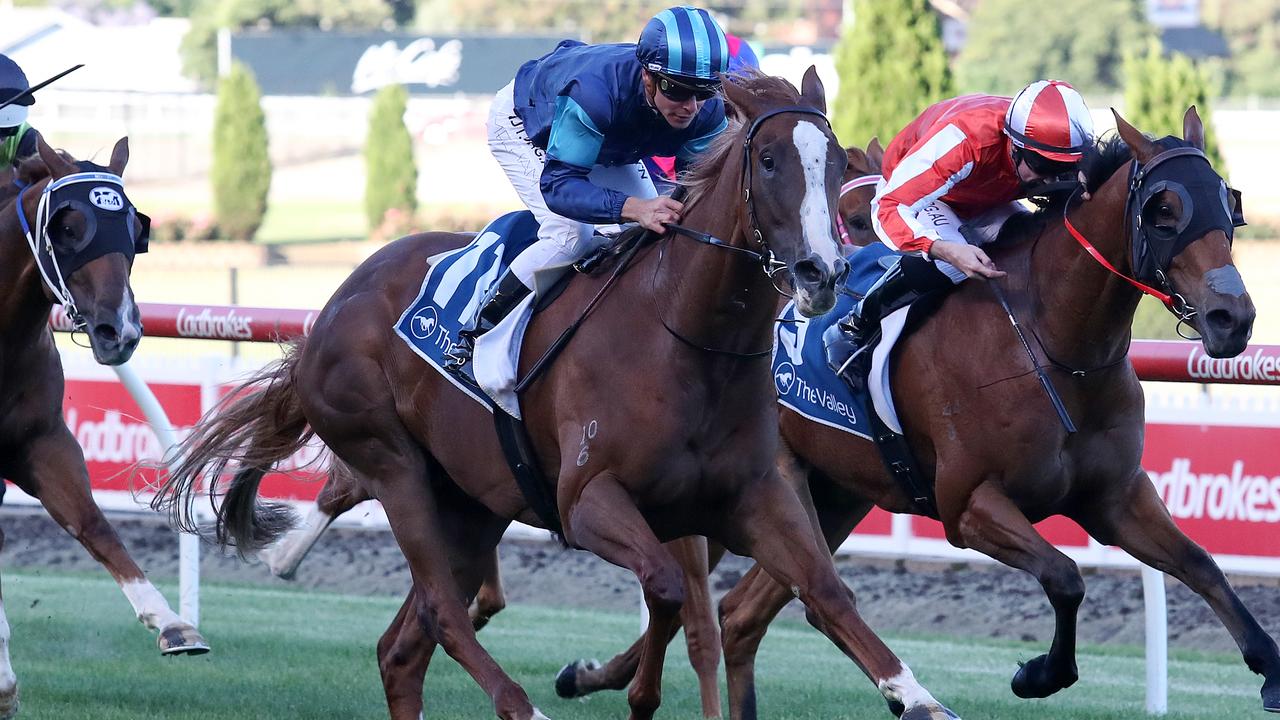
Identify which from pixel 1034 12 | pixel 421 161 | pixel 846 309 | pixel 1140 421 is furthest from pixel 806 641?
pixel 1034 12

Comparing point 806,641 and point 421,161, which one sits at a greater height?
point 806,641

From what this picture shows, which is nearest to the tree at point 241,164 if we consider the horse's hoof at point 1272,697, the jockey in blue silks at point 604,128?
the jockey in blue silks at point 604,128

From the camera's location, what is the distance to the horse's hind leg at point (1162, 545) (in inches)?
167

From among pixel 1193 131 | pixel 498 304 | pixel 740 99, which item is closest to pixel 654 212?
pixel 740 99

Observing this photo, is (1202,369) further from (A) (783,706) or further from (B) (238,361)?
(B) (238,361)

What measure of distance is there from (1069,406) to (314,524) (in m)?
2.74

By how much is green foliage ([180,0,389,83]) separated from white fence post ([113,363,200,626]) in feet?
168

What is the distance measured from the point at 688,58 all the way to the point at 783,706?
2311mm

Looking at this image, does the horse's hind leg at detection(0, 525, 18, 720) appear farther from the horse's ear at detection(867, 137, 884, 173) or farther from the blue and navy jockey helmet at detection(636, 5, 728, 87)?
the horse's ear at detection(867, 137, 884, 173)

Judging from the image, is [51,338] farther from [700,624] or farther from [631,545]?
[631,545]

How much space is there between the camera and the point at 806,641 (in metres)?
7.06

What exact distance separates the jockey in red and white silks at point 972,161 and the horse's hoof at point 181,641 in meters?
2.16

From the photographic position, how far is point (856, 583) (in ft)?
25.5

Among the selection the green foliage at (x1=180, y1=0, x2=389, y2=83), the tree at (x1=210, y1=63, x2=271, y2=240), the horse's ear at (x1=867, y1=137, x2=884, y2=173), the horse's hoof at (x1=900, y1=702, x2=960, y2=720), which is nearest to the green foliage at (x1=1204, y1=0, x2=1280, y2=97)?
the green foliage at (x1=180, y1=0, x2=389, y2=83)
